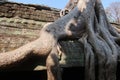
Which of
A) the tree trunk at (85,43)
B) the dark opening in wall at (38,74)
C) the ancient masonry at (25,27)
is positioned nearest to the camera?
the tree trunk at (85,43)

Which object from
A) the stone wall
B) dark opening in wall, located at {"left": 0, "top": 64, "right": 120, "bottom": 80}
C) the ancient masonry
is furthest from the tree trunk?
the stone wall

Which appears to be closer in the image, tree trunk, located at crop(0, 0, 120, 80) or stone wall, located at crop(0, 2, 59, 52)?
tree trunk, located at crop(0, 0, 120, 80)

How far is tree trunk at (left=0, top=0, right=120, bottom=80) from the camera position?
444cm

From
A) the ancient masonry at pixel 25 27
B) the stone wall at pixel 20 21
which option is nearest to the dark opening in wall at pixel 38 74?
the ancient masonry at pixel 25 27

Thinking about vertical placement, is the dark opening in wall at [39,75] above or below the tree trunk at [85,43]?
below

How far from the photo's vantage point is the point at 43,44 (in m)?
4.58

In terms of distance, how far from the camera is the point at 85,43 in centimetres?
557

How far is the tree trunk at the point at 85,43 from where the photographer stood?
4.44 m

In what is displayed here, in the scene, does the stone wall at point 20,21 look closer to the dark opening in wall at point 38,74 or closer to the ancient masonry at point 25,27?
the ancient masonry at point 25,27

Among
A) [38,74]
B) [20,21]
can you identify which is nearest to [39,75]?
[38,74]

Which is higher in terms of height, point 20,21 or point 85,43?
point 20,21

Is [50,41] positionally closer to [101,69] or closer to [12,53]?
[12,53]

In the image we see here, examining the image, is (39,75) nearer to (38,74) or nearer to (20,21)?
(38,74)

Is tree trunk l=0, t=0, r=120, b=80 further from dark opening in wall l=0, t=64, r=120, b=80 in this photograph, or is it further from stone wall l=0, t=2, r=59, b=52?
stone wall l=0, t=2, r=59, b=52
